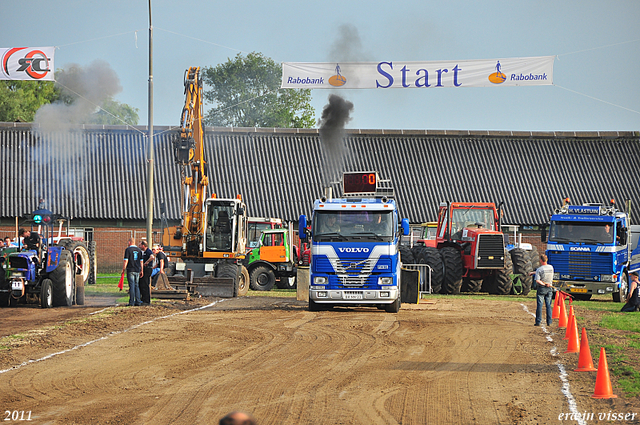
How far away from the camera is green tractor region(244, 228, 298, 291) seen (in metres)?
30.2

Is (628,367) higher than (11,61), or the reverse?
(11,61)

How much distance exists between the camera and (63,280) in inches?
812

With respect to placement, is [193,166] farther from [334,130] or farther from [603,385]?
[603,385]

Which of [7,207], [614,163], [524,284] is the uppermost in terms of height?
[614,163]

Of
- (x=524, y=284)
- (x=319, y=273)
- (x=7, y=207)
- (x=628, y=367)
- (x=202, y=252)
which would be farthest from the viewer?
(x=7, y=207)

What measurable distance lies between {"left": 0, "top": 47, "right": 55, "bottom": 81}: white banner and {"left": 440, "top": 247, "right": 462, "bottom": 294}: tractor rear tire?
49.9ft

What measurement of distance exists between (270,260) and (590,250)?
1227 centimetres

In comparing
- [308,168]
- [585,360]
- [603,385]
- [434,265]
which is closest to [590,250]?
[434,265]

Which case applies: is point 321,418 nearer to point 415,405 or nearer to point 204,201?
point 415,405

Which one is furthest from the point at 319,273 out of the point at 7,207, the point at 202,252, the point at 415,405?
the point at 7,207

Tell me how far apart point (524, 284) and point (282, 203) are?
18.3 metres

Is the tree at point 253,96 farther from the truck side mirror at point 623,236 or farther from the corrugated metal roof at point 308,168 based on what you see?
the truck side mirror at point 623,236

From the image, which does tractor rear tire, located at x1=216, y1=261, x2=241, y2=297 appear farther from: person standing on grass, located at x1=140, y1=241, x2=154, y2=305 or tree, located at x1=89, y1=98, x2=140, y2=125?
tree, located at x1=89, y1=98, x2=140, y2=125

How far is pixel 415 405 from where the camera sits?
28.8 ft
